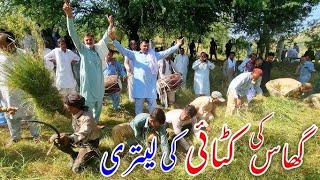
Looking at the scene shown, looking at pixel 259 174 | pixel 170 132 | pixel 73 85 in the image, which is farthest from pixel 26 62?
pixel 259 174

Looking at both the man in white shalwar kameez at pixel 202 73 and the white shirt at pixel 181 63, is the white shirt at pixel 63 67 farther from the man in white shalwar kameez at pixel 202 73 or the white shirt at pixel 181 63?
the white shirt at pixel 181 63

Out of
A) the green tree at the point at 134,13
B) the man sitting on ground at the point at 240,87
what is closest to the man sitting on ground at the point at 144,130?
the man sitting on ground at the point at 240,87

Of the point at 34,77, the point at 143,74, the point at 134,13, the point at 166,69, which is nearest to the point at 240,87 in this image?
the point at 143,74

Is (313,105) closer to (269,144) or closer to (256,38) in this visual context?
(269,144)

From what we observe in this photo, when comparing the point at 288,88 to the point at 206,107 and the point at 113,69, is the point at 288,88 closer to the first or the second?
the point at 206,107

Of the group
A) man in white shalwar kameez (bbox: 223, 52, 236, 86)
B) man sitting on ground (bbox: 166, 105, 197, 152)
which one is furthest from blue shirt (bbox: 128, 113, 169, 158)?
man in white shalwar kameez (bbox: 223, 52, 236, 86)

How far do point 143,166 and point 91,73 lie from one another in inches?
59.6

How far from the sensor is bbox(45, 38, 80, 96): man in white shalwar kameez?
564cm

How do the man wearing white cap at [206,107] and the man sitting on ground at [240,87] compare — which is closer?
the man wearing white cap at [206,107]

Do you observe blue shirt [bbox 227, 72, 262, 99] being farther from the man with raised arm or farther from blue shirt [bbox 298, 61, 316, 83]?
blue shirt [bbox 298, 61, 316, 83]

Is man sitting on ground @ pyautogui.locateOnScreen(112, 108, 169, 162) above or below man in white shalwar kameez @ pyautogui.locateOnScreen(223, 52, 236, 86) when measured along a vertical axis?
below

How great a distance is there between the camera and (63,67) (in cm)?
568

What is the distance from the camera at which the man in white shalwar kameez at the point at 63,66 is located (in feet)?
18.5

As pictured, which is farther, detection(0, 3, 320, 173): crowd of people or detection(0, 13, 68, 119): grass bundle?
detection(0, 13, 68, 119): grass bundle
